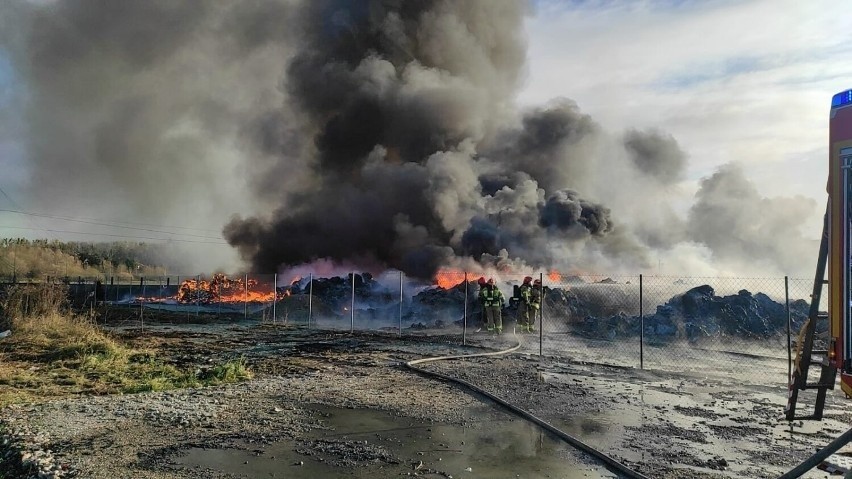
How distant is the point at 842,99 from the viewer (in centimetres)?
441

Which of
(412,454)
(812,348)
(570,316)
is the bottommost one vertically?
(412,454)

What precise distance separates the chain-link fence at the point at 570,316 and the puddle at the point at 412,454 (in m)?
2.84

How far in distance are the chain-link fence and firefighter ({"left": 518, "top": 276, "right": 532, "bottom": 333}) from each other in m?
0.05

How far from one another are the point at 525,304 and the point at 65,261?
5733cm

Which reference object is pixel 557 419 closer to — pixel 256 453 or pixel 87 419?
pixel 256 453

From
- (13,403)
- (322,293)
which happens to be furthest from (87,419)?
(322,293)

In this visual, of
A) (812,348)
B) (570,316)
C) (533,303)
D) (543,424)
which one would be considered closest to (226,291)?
(570,316)

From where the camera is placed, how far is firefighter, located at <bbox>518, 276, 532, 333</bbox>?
17.8m

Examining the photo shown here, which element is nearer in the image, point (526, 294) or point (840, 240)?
point (840, 240)

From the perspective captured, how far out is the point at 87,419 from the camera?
686 cm

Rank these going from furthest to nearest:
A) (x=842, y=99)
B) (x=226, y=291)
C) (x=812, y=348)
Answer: (x=226, y=291)
(x=812, y=348)
(x=842, y=99)

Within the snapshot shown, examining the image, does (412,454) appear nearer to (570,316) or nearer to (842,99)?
(842,99)

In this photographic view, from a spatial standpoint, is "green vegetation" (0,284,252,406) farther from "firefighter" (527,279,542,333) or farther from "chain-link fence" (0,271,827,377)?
"firefighter" (527,279,542,333)

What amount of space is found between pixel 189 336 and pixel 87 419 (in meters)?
11.1
